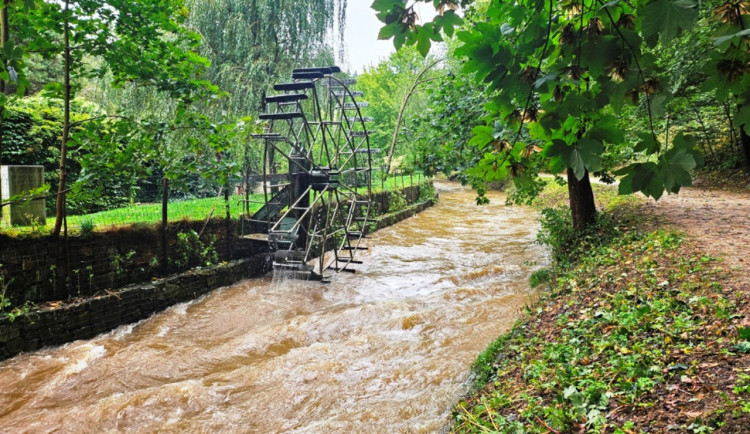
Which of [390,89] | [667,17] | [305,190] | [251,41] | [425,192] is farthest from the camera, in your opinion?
[390,89]

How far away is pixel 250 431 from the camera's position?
396 cm

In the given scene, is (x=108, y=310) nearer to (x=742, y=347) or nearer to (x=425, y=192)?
(x=742, y=347)

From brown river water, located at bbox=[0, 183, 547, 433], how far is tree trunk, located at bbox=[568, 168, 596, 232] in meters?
1.40

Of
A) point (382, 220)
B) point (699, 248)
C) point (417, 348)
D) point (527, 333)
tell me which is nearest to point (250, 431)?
point (417, 348)

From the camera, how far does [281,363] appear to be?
5.30 metres

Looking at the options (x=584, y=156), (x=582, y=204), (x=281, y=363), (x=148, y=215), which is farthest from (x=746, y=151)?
(x=148, y=215)

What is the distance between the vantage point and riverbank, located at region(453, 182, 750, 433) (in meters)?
2.42

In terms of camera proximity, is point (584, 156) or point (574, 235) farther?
point (574, 235)

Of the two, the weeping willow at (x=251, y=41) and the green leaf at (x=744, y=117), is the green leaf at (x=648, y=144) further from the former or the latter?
the weeping willow at (x=251, y=41)

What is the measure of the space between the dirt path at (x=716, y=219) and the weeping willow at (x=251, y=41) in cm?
1077

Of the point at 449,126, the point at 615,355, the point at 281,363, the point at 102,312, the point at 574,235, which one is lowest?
the point at 281,363

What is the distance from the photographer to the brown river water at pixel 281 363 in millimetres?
4141

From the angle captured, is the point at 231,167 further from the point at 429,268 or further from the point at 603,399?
the point at 603,399

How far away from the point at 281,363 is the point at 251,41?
11151mm
